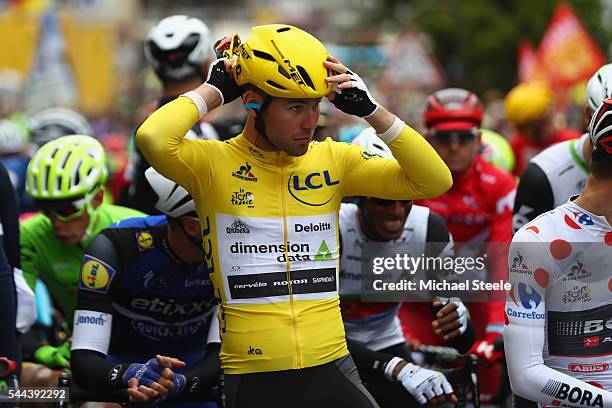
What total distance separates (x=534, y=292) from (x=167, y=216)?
2063mm

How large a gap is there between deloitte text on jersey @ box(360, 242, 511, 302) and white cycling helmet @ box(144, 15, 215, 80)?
2.18m

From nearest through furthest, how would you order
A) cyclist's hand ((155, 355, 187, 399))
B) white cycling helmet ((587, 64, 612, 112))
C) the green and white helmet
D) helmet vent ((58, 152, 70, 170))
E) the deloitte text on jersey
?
cyclist's hand ((155, 355, 187, 399)) < the deloitte text on jersey < white cycling helmet ((587, 64, 612, 112)) < the green and white helmet < helmet vent ((58, 152, 70, 170))

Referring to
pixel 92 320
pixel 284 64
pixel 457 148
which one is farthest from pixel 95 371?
pixel 457 148

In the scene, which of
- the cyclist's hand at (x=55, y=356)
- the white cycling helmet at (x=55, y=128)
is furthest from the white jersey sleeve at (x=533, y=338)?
the white cycling helmet at (x=55, y=128)

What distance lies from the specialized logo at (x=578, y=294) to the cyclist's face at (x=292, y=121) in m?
1.22

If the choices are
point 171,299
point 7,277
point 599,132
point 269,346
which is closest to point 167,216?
point 171,299

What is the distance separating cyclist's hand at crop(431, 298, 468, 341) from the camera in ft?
18.3

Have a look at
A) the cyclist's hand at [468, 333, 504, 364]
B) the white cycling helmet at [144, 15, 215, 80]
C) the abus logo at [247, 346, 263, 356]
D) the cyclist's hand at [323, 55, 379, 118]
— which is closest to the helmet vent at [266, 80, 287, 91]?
the cyclist's hand at [323, 55, 379, 118]

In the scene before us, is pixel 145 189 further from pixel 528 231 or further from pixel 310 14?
pixel 310 14

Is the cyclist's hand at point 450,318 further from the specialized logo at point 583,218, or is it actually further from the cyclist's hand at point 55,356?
the cyclist's hand at point 55,356

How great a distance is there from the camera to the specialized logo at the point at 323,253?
4.91m

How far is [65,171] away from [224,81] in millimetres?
2265

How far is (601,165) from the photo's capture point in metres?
4.64

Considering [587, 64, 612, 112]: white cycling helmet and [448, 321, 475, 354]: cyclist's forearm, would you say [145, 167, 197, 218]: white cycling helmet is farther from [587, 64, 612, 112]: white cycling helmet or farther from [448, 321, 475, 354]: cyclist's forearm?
[587, 64, 612, 112]: white cycling helmet
